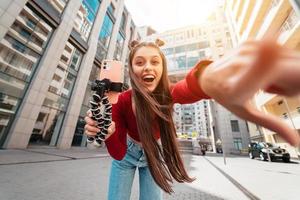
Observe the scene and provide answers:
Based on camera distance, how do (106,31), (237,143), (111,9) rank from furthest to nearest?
1. (237,143)
2. (111,9)
3. (106,31)

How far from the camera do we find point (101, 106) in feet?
2.96

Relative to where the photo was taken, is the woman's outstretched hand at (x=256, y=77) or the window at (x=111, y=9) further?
the window at (x=111, y=9)

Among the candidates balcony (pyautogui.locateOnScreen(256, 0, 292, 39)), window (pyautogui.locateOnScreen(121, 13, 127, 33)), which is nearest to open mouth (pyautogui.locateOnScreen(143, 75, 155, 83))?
balcony (pyautogui.locateOnScreen(256, 0, 292, 39))

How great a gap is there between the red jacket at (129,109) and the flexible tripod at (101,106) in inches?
10.3

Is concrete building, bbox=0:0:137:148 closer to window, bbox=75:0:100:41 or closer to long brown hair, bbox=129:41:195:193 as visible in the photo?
window, bbox=75:0:100:41

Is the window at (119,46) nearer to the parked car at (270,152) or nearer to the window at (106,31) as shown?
the window at (106,31)

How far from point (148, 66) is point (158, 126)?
21.4 inches

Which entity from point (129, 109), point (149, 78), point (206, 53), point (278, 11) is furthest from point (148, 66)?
point (206, 53)

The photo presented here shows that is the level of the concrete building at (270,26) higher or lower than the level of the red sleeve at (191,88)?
higher

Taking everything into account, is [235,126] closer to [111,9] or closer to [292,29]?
[292,29]

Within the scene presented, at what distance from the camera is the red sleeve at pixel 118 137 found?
123cm

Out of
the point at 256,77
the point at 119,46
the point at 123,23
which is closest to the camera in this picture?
the point at 256,77

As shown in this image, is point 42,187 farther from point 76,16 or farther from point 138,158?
point 76,16

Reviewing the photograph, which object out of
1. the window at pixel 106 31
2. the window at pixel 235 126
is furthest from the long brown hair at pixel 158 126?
the window at pixel 235 126
